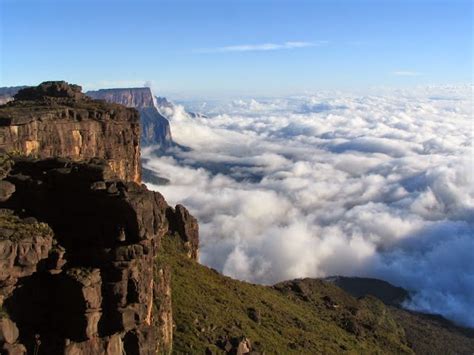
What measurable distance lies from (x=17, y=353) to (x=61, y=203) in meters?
19.3

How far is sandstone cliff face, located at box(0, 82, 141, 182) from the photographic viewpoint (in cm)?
10394

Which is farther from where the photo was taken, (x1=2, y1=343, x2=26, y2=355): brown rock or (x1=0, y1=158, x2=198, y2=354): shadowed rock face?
(x1=0, y1=158, x2=198, y2=354): shadowed rock face

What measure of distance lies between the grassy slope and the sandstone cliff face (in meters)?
23.0

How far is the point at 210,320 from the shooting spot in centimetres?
9594

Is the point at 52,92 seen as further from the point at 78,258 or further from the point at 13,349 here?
the point at 13,349

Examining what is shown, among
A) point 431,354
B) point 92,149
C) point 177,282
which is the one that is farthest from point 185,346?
point 431,354

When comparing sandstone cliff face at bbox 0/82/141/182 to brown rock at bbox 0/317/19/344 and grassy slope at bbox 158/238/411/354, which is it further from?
brown rock at bbox 0/317/19/344

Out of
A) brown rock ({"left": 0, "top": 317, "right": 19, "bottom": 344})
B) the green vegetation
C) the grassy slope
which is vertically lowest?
the grassy slope

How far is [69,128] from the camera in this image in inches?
4481

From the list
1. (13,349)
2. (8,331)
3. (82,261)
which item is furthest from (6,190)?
(13,349)

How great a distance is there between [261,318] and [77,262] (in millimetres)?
60560

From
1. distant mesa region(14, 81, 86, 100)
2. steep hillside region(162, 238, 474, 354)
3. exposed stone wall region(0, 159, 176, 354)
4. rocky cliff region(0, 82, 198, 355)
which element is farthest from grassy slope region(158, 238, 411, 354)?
distant mesa region(14, 81, 86, 100)

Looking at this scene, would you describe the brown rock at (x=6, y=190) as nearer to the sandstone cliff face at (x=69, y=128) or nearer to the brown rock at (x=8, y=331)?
the brown rock at (x=8, y=331)

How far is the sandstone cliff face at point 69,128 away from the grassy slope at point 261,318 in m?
23.0
